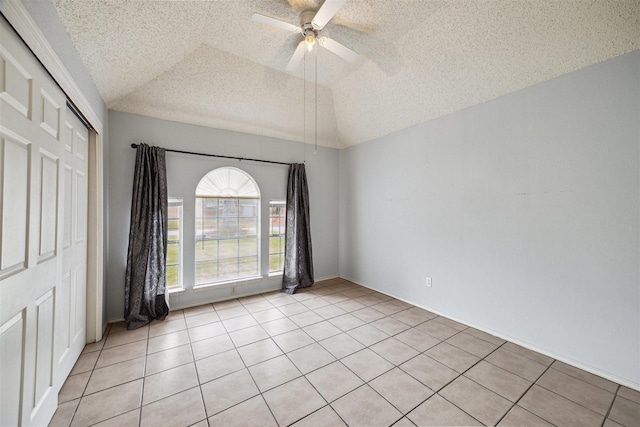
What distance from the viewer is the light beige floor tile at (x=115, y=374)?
196 centimetres

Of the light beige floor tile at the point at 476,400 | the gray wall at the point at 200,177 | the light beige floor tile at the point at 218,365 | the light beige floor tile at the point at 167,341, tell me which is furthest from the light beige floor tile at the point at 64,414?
the light beige floor tile at the point at 476,400

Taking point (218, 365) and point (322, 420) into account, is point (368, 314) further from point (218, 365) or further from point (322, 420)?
point (218, 365)

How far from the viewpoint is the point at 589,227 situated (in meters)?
2.18

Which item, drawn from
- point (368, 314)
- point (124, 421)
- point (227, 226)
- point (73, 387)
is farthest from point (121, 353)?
point (368, 314)

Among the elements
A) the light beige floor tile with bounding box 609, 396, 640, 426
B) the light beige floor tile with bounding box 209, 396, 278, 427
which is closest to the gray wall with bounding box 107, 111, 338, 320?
the light beige floor tile with bounding box 209, 396, 278, 427

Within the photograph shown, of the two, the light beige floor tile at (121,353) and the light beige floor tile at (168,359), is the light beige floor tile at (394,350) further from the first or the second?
the light beige floor tile at (121,353)

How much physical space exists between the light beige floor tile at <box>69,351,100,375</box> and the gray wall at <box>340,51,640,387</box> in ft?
11.8

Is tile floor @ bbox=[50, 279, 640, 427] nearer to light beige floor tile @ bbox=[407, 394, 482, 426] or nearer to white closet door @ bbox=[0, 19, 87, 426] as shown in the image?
light beige floor tile @ bbox=[407, 394, 482, 426]

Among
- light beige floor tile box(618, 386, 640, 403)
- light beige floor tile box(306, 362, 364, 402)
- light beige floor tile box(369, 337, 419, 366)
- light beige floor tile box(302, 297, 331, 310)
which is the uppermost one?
light beige floor tile box(302, 297, 331, 310)

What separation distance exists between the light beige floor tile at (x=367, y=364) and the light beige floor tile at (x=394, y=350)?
0.24ft

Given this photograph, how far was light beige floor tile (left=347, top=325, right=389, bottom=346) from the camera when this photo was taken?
8.67 feet

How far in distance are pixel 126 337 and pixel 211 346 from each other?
38.2 inches

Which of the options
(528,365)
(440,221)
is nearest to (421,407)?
(528,365)

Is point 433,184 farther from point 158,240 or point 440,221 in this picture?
point 158,240
